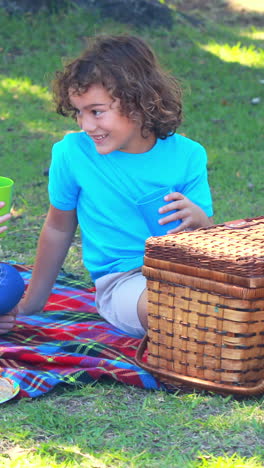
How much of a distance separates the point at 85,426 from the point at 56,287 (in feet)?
4.83

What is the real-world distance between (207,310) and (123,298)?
658 mm

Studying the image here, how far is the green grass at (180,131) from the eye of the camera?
246 cm

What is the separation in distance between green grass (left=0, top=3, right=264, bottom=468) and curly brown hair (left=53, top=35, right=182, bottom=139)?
0.35 metres

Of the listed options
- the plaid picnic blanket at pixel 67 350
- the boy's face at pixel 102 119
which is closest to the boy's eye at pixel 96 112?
the boy's face at pixel 102 119

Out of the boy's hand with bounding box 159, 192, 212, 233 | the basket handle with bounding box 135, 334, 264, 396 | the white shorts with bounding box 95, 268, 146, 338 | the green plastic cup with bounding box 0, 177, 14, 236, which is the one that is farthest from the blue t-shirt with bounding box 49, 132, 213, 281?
the basket handle with bounding box 135, 334, 264, 396

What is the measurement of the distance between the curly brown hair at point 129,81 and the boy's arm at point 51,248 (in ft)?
1.59

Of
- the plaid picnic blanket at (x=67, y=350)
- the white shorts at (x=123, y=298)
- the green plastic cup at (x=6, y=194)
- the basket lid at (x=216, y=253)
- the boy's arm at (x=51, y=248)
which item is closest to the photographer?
the basket lid at (x=216, y=253)

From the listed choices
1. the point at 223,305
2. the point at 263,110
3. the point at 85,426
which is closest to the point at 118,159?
the point at 223,305

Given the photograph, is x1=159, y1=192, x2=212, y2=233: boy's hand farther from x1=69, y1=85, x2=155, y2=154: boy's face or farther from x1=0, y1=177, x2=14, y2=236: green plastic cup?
x1=0, y1=177, x2=14, y2=236: green plastic cup

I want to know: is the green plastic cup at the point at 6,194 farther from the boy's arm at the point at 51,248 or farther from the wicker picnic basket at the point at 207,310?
the wicker picnic basket at the point at 207,310

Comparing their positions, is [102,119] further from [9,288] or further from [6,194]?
[9,288]

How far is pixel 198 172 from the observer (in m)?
3.42

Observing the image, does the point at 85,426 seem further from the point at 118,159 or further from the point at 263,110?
the point at 263,110

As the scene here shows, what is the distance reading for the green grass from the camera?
2.46m
